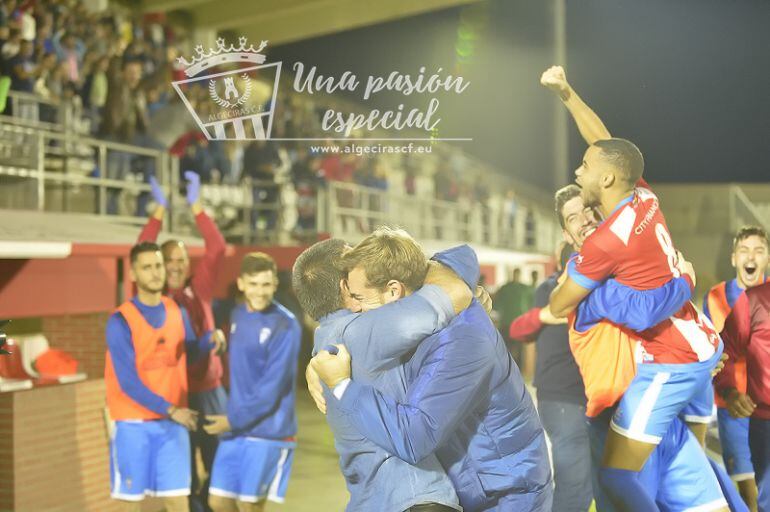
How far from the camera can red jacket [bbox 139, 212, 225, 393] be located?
14.8 feet

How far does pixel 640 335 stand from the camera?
3.12 metres

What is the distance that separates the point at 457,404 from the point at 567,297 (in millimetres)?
1010

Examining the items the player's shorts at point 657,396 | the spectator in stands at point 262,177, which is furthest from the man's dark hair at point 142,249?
the player's shorts at point 657,396

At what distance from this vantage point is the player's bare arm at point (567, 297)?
3078 millimetres

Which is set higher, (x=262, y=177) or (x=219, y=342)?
(x=262, y=177)

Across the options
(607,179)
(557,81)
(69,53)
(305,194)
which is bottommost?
(607,179)

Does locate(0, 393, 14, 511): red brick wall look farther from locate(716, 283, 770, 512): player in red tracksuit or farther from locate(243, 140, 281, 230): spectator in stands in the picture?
locate(716, 283, 770, 512): player in red tracksuit

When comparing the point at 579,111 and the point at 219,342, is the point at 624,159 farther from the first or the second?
the point at 219,342

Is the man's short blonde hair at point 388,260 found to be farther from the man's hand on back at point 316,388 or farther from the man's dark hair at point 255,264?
the man's dark hair at point 255,264

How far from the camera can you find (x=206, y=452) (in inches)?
184

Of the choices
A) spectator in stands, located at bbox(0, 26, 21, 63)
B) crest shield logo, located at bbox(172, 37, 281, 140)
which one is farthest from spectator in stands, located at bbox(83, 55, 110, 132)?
crest shield logo, located at bbox(172, 37, 281, 140)

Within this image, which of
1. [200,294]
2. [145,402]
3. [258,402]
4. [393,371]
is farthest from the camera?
[200,294]

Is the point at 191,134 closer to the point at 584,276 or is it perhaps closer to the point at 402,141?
the point at 402,141

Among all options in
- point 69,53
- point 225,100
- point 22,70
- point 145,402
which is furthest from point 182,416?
point 69,53
